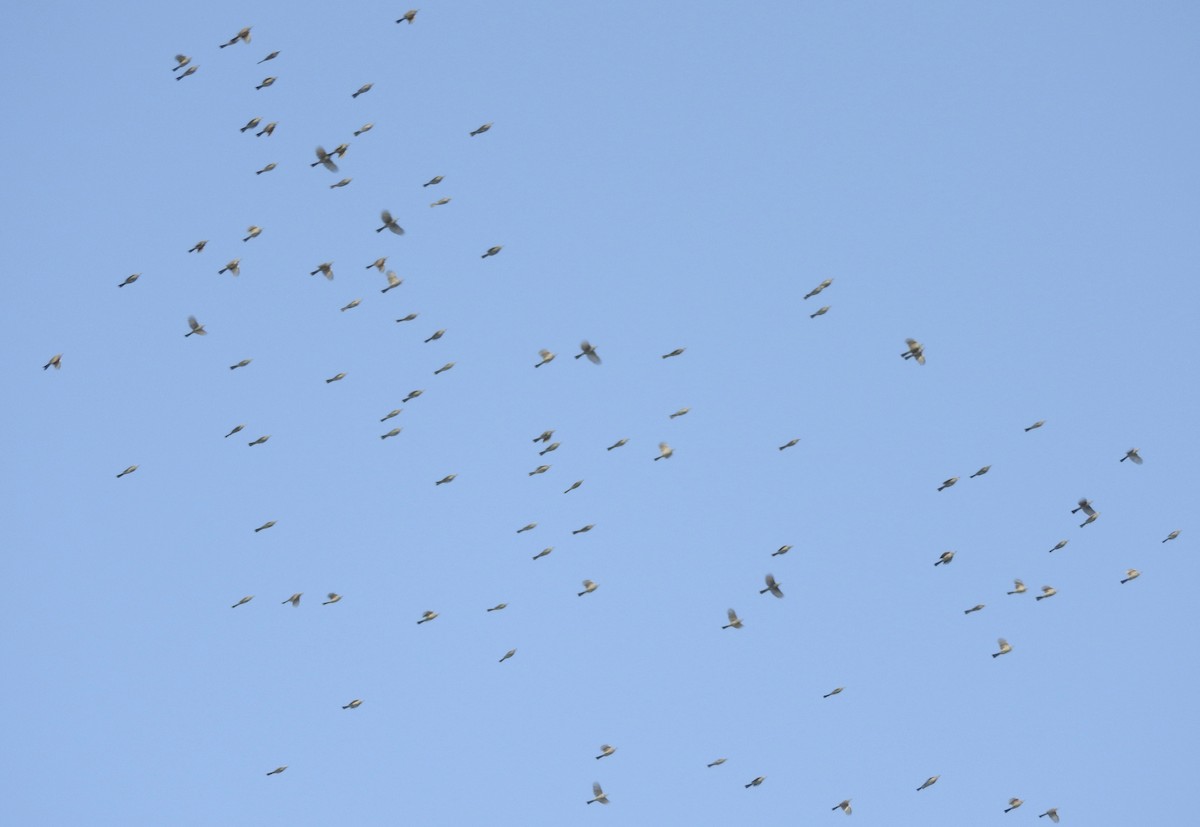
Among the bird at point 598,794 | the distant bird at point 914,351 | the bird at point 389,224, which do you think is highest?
the bird at point 389,224

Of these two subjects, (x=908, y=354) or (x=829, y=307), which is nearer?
(x=908, y=354)

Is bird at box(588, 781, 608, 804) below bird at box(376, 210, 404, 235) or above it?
below

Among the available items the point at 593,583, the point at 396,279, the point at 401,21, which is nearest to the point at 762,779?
the point at 593,583

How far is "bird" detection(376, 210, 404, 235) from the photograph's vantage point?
4154 inches

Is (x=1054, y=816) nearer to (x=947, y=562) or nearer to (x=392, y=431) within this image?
(x=947, y=562)

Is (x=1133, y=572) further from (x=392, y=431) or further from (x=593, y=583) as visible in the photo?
(x=392, y=431)

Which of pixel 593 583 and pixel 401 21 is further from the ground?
pixel 401 21

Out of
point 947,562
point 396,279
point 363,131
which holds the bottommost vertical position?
point 947,562

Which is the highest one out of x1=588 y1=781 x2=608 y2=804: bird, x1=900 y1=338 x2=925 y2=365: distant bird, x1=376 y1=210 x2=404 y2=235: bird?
x1=376 y1=210 x2=404 y2=235: bird

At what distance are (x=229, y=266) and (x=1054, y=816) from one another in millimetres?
51870

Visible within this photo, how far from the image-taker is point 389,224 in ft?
347

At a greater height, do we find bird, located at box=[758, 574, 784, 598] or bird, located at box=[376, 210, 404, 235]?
bird, located at box=[376, 210, 404, 235]

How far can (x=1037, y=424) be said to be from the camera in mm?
117250

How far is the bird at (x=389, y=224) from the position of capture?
106 metres
